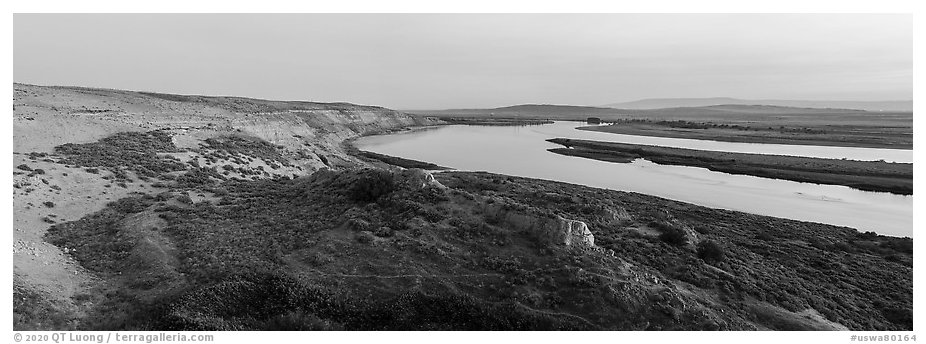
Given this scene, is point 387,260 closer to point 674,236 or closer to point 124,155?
point 674,236

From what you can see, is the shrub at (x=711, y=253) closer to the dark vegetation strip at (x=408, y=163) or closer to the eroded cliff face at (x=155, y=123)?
the eroded cliff face at (x=155, y=123)

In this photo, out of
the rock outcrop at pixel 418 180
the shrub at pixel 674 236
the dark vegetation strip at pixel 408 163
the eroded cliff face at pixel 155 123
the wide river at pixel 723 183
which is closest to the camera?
the shrub at pixel 674 236

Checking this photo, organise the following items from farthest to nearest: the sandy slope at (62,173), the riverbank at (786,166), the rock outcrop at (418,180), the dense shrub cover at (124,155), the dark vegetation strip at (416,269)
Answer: the riverbank at (786,166), the dense shrub cover at (124,155), the rock outcrop at (418,180), the sandy slope at (62,173), the dark vegetation strip at (416,269)

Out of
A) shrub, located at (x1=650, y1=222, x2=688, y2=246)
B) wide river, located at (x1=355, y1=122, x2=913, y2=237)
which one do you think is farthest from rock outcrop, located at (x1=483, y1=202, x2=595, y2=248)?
wide river, located at (x1=355, y1=122, x2=913, y2=237)

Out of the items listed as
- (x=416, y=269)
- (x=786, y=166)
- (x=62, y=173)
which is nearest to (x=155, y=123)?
(x=62, y=173)

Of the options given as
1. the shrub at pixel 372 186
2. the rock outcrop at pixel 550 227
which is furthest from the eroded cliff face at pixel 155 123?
the rock outcrop at pixel 550 227

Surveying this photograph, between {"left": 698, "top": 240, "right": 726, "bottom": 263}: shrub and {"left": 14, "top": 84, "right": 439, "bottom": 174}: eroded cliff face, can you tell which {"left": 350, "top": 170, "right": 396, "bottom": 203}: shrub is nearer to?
{"left": 698, "top": 240, "right": 726, "bottom": 263}: shrub
